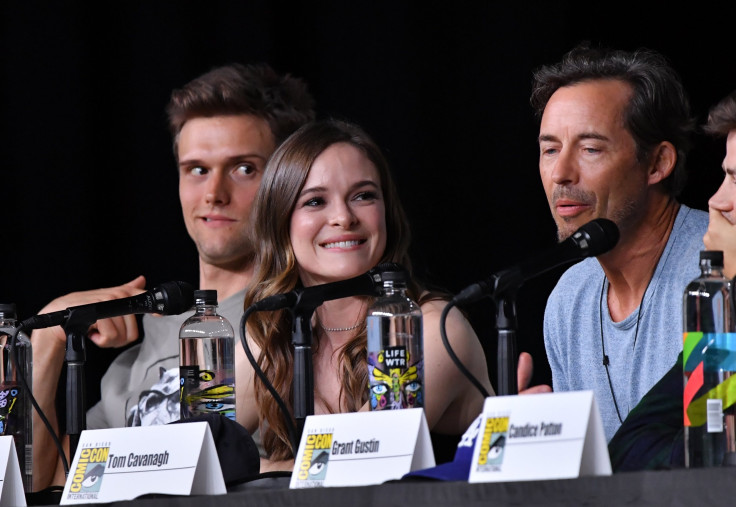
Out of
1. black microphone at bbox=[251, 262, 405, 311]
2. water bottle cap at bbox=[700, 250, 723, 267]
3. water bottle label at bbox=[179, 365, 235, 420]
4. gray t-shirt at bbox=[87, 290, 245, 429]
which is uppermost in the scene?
water bottle cap at bbox=[700, 250, 723, 267]

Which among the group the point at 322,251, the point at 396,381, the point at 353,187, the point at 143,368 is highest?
the point at 353,187

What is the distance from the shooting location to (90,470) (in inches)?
51.5

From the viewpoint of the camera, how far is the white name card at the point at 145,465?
1253 millimetres

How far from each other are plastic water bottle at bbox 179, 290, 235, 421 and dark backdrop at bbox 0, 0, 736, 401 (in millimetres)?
858

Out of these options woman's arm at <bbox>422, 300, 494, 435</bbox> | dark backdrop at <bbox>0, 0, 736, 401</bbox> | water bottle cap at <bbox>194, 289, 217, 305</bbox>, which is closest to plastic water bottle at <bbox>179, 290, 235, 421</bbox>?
water bottle cap at <bbox>194, 289, 217, 305</bbox>

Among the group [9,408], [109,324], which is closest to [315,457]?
[9,408]

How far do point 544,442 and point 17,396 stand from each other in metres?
1.01

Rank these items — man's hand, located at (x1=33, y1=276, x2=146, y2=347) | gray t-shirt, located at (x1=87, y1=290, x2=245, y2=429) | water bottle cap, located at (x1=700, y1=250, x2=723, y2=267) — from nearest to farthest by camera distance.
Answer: water bottle cap, located at (x1=700, y1=250, x2=723, y2=267)
man's hand, located at (x1=33, y1=276, x2=146, y2=347)
gray t-shirt, located at (x1=87, y1=290, x2=245, y2=429)

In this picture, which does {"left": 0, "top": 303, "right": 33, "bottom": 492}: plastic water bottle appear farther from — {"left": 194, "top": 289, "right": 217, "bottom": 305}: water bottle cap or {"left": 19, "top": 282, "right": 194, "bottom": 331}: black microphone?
{"left": 194, "top": 289, "right": 217, "bottom": 305}: water bottle cap

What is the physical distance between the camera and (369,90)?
9.16 feet

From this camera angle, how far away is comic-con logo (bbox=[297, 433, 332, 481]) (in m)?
1.19

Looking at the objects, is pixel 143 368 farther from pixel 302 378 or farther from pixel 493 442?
pixel 493 442

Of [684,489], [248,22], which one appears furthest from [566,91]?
[684,489]

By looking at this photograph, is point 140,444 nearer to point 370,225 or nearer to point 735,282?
point 735,282
